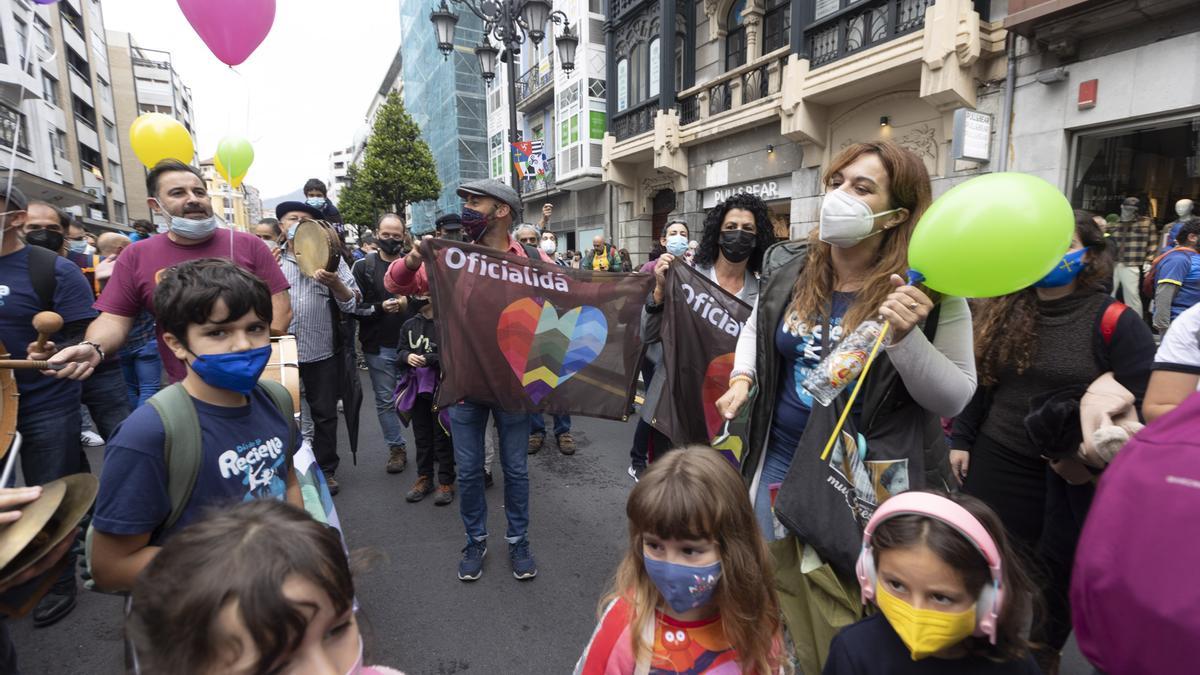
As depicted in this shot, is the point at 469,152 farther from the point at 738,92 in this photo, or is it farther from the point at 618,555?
the point at 618,555

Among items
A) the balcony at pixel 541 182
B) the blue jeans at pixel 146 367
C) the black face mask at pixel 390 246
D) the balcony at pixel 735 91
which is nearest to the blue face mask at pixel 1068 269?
the black face mask at pixel 390 246

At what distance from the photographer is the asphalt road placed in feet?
8.53

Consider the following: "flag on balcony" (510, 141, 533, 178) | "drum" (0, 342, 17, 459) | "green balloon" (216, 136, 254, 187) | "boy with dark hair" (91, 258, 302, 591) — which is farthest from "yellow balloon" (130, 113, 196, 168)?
"flag on balcony" (510, 141, 533, 178)

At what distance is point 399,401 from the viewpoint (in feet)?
14.2

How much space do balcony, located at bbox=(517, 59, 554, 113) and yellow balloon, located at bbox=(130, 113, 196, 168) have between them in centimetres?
1870

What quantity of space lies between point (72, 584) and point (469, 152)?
30.5 metres

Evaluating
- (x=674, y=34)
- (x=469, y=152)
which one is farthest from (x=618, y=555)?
(x=469, y=152)

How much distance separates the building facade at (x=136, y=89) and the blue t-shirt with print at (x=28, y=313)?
42.3m

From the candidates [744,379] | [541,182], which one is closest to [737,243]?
[744,379]

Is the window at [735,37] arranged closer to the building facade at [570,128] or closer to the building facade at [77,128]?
the building facade at [570,128]

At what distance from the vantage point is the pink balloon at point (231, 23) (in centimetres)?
287

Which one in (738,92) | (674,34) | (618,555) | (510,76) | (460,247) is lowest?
(618,555)

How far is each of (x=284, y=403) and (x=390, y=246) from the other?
3.69m

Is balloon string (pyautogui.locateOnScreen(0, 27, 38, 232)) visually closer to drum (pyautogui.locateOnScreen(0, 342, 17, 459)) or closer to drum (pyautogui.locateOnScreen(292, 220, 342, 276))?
drum (pyautogui.locateOnScreen(0, 342, 17, 459))
